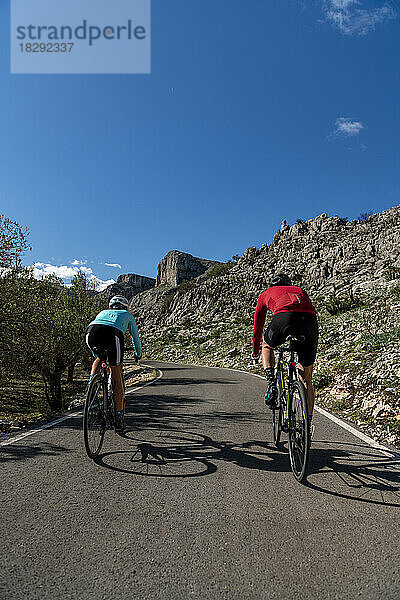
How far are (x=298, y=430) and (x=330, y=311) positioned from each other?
28.0m

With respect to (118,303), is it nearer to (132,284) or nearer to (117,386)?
(117,386)

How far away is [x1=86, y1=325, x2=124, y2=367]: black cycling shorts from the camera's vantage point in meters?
5.07

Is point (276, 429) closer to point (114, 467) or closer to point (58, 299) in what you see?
point (114, 467)

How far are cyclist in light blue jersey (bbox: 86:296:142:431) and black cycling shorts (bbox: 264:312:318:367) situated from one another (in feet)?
6.53

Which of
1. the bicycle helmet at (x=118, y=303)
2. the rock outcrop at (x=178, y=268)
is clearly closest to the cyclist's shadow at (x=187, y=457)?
the bicycle helmet at (x=118, y=303)

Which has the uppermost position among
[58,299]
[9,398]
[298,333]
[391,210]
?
[391,210]

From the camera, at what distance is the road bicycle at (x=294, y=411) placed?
4.05 m

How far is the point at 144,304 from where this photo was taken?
8531 cm

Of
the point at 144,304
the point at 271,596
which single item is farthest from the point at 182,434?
the point at 144,304

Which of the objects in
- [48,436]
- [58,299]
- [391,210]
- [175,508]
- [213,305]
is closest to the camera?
[175,508]

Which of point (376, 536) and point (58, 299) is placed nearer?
point (376, 536)

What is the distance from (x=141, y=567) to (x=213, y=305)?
169 feet

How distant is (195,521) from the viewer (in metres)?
3.22

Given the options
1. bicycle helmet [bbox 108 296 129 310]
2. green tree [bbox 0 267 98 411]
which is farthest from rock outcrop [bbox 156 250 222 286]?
bicycle helmet [bbox 108 296 129 310]
